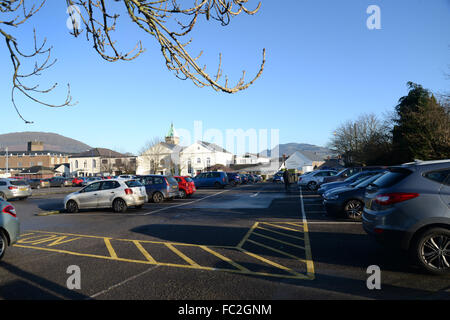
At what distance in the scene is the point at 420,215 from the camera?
5.10m

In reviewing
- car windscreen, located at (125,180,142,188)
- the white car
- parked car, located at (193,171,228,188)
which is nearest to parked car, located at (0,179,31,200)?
car windscreen, located at (125,180,142,188)

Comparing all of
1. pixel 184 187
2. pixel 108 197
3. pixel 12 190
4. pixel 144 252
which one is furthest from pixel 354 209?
pixel 12 190

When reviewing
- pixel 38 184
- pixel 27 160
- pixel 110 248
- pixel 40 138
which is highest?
pixel 40 138

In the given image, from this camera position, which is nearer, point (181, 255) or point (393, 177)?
point (393, 177)

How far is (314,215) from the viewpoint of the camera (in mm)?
12250

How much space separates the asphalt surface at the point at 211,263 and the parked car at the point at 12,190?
47.2 feet

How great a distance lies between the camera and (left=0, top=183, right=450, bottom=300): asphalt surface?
4.55 meters

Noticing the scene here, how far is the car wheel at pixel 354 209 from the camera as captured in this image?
427 inches

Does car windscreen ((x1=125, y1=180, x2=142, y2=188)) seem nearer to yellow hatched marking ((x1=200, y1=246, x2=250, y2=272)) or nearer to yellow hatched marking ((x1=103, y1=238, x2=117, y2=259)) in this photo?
yellow hatched marking ((x1=103, y1=238, x2=117, y2=259))

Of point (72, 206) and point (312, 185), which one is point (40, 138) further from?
point (72, 206)

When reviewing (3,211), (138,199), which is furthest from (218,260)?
(138,199)

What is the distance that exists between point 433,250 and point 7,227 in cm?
785

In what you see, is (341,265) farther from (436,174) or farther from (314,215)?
(314,215)

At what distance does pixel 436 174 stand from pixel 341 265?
2.21 m
